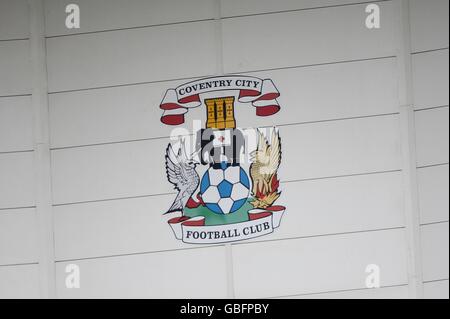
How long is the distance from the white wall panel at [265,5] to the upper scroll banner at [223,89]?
1.25ft

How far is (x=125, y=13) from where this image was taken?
4.67 meters

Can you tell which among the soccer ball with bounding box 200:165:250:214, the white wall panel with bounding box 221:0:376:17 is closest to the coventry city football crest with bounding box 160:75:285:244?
the soccer ball with bounding box 200:165:250:214

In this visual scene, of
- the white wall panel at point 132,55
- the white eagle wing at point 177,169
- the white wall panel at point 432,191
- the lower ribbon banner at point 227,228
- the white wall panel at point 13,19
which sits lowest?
the lower ribbon banner at point 227,228

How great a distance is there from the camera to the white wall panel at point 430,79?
184 inches

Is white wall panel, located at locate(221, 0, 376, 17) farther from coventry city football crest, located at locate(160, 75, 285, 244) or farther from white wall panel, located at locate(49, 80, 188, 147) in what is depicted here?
white wall panel, located at locate(49, 80, 188, 147)

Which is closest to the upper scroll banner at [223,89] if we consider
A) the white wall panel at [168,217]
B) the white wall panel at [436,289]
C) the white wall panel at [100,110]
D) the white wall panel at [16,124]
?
the white wall panel at [100,110]

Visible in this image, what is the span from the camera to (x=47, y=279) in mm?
4691

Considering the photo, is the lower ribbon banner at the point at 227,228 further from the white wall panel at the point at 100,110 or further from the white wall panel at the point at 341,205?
the white wall panel at the point at 100,110

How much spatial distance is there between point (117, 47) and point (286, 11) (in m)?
1.01

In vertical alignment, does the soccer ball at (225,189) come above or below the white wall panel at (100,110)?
below

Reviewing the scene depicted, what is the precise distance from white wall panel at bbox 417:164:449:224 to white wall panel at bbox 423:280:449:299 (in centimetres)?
37
